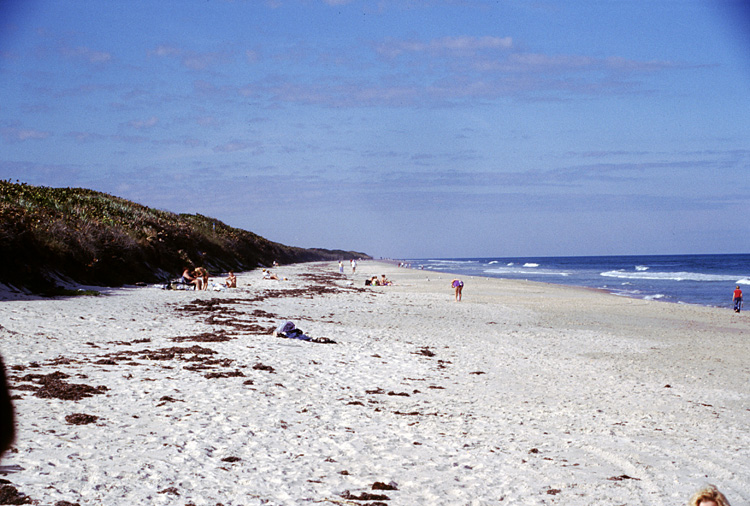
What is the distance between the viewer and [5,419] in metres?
→ 1.21

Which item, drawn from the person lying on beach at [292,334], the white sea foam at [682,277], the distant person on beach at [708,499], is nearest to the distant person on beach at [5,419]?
the distant person on beach at [708,499]

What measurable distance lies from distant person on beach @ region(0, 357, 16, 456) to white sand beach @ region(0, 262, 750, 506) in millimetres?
4139

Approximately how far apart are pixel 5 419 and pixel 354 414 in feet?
24.2

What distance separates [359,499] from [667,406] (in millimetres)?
6369

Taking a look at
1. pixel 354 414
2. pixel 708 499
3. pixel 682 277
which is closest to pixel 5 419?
pixel 708 499

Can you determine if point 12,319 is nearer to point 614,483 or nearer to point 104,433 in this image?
point 104,433

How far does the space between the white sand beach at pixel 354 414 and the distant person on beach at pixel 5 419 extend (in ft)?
13.6

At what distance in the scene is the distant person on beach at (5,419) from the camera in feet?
3.85

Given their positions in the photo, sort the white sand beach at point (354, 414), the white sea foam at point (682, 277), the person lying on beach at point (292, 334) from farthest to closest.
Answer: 1. the white sea foam at point (682, 277)
2. the person lying on beach at point (292, 334)
3. the white sand beach at point (354, 414)

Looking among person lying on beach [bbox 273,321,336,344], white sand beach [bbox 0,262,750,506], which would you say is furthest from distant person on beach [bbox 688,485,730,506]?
person lying on beach [bbox 273,321,336,344]

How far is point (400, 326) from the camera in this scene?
1805 cm

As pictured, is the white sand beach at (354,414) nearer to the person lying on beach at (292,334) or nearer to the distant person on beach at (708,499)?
the person lying on beach at (292,334)

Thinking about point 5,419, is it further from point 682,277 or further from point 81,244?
point 682,277

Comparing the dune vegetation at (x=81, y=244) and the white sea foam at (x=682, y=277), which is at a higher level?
the dune vegetation at (x=81, y=244)
